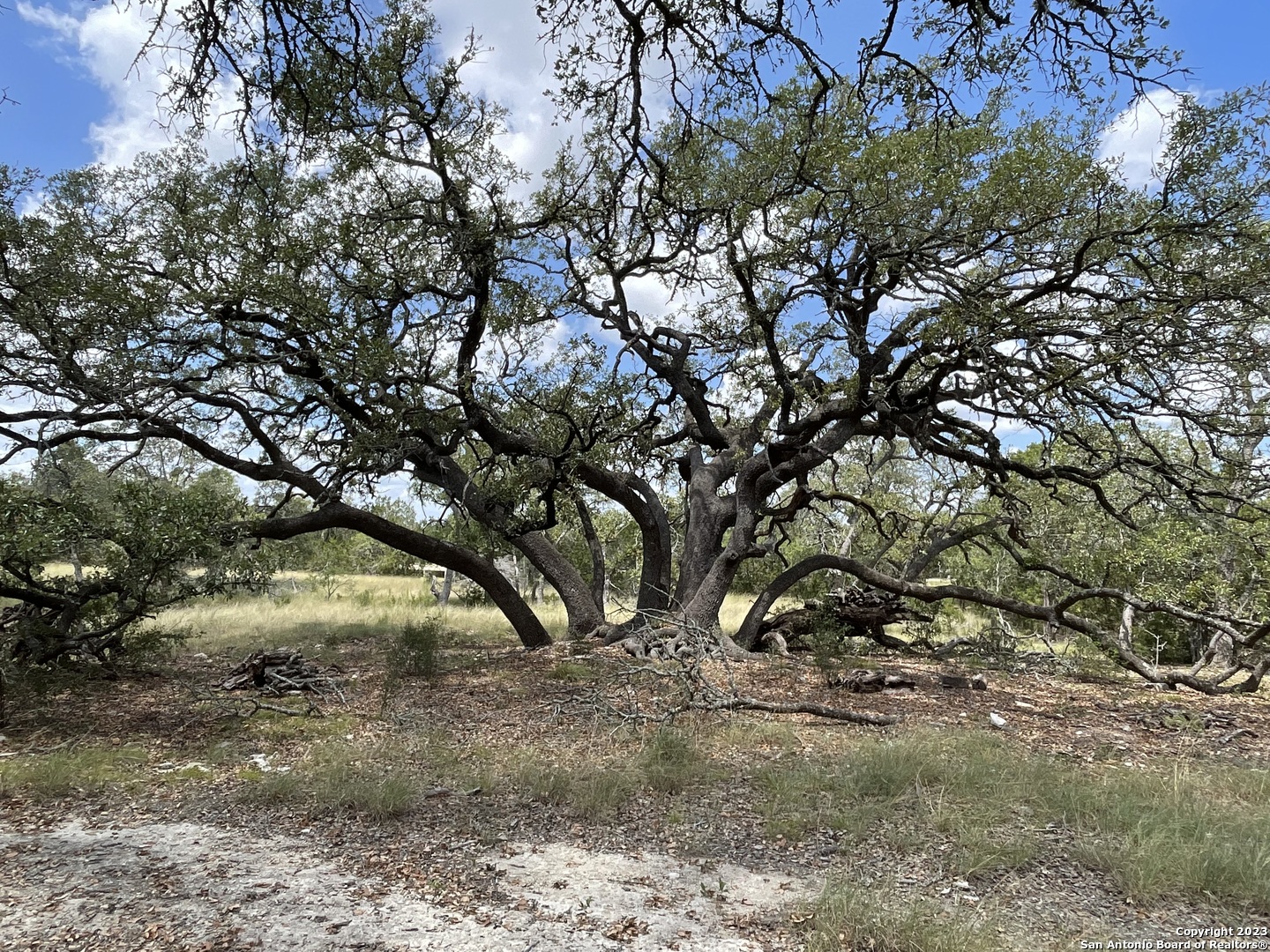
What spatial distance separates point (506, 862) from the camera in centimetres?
384

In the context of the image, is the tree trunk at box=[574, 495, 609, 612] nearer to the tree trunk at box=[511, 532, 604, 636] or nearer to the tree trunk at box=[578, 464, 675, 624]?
the tree trunk at box=[511, 532, 604, 636]

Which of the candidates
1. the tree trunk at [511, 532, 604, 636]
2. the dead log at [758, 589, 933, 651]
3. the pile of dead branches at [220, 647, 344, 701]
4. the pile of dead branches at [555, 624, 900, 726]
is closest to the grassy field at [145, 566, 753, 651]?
the tree trunk at [511, 532, 604, 636]

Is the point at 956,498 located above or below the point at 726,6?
below

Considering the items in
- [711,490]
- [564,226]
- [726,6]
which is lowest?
[711,490]

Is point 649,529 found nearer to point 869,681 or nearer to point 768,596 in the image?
point 768,596

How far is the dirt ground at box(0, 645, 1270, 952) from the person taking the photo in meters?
3.09

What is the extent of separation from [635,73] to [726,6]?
0.57 m

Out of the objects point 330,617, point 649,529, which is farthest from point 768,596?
point 330,617

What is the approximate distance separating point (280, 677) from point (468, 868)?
5318 mm

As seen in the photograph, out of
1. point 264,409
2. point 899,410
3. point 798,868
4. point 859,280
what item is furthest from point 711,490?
point 798,868

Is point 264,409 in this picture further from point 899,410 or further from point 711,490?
point 899,410

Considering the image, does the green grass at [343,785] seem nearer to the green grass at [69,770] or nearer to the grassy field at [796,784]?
the grassy field at [796,784]

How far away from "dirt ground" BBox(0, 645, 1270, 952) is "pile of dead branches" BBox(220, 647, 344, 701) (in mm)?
1530

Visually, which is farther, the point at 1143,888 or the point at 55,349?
the point at 55,349
